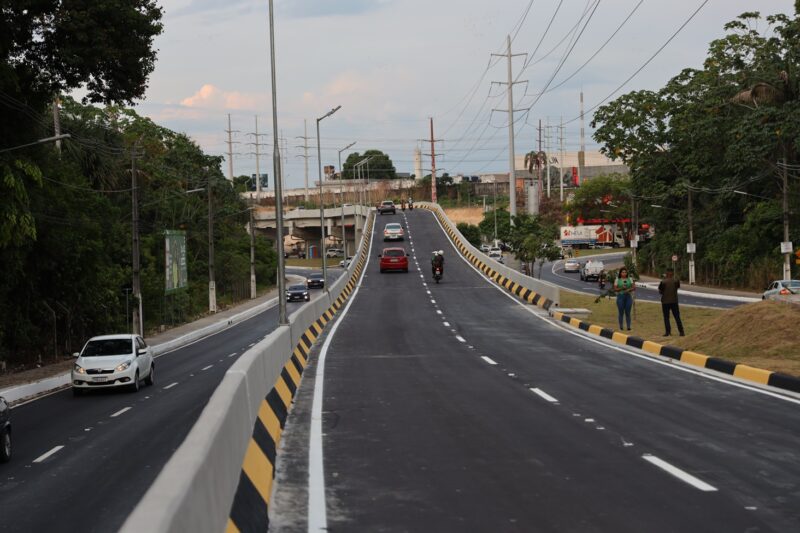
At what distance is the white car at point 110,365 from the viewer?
2483 cm

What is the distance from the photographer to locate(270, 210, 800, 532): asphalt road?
7.93 meters

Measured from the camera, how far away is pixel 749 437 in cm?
1121

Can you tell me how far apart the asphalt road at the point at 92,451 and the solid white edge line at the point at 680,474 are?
5.87 m

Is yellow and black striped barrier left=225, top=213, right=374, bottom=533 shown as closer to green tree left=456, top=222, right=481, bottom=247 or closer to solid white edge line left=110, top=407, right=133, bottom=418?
solid white edge line left=110, top=407, right=133, bottom=418

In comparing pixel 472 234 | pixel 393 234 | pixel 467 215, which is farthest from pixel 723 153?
pixel 467 215

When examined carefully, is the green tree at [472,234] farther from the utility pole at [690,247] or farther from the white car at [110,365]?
the white car at [110,365]

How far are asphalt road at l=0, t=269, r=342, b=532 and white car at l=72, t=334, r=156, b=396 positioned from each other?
0.36 meters

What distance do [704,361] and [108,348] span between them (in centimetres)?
1589

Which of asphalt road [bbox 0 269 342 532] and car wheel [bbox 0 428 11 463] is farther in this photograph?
car wheel [bbox 0 428 11 463]

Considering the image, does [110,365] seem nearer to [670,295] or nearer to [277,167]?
[277,167]

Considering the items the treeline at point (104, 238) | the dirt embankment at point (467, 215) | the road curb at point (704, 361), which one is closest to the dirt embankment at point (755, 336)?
the road curb at point (704, 361)

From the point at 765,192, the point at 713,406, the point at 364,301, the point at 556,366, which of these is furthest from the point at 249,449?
the point at 765,192

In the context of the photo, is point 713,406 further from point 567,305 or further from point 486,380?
point 567,305

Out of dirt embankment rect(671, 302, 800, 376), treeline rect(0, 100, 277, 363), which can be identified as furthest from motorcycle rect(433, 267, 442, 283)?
dirt embankment rect(671, 302, 800, 376)
